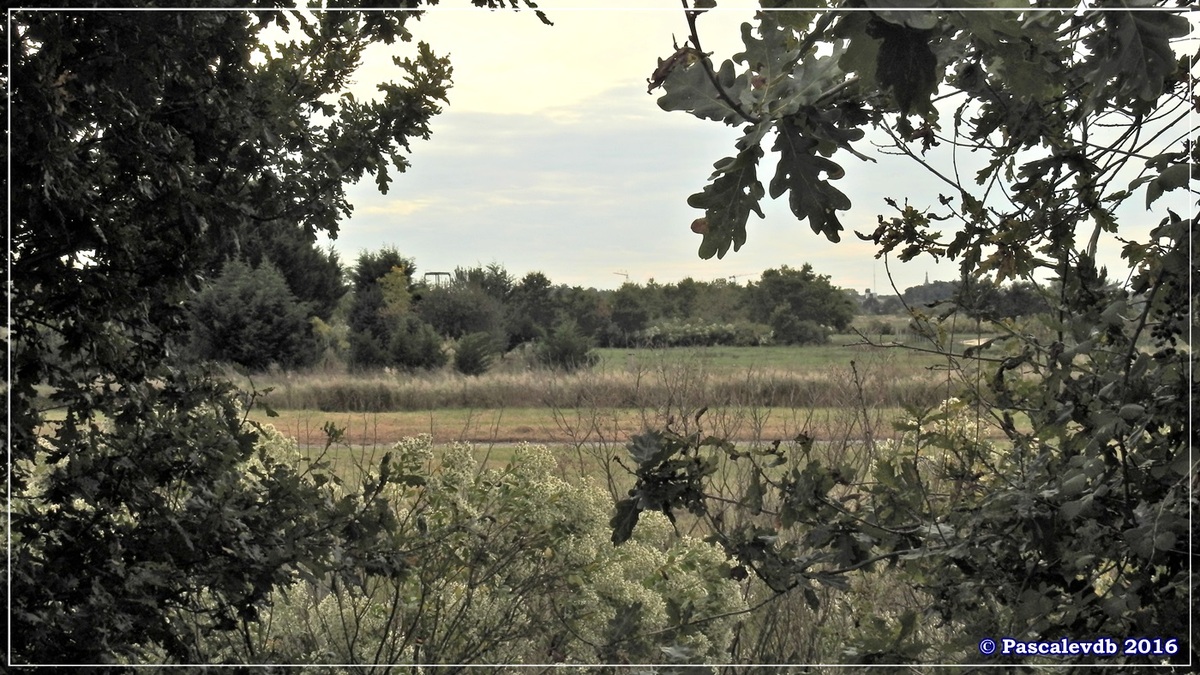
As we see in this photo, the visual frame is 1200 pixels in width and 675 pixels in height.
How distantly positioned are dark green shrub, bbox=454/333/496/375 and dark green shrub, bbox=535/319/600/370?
126mm

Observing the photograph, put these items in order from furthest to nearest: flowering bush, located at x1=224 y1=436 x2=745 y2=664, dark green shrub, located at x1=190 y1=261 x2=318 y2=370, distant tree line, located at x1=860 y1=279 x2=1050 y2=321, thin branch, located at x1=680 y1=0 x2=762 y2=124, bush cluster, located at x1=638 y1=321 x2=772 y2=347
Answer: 1. bush cluster, located at x1=638 y1=321 x2=772 y2=347
2. dark green shrub, located at x1=190 y1=261 x2=318 y2=370
3. flowering bush, located at x1=224 y1=436 x2=745 y2=664
4. distant tree line, located at x1=860 y1=279 x2=1050 y2=321
5. thin branch, located at x1=680 y1=0 x2=762 y2=124

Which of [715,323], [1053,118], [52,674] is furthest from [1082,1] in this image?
[715,323]

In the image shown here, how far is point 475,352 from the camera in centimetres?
254

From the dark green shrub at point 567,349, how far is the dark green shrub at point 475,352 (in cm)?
13

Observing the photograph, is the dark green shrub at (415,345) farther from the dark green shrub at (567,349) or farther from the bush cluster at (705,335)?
the bush cluster at (705,335)

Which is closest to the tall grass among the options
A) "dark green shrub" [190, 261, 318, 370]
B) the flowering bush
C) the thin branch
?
"dark green shrub" [190, 261, 318, 370]

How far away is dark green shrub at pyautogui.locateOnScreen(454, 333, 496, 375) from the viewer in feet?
8.17

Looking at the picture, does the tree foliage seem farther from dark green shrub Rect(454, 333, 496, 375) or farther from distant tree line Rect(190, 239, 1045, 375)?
dark green shrub Rect(454, 333, 496, 375)

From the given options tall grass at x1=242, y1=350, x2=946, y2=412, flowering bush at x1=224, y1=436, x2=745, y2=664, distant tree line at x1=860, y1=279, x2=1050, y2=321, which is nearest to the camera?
distant tree line at x1=860, y1=279, x2=1050, y2=321

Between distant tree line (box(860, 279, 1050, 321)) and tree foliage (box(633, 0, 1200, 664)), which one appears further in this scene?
distant tree line (box(860, 279, 1050, 321))

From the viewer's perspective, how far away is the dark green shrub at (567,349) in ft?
8.08

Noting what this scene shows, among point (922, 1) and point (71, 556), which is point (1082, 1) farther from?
point (71, 556)

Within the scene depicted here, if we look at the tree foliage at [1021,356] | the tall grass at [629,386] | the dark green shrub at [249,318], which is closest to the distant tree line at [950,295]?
the tree foliage at [1021,356]

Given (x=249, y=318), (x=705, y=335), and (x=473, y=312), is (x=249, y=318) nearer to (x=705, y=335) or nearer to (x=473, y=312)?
(x=473, y=312)
